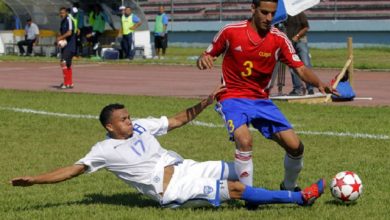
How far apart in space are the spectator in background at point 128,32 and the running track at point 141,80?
10.5 feet

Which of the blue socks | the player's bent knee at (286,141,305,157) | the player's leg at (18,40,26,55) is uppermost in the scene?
the player's bent knee at (286,141,305,157)

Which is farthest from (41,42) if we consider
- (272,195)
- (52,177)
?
(272,195)

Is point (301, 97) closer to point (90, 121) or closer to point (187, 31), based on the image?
point (90, 121)

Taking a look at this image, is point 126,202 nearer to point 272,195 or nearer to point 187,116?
point 187,116

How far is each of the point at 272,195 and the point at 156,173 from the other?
40.1 inches

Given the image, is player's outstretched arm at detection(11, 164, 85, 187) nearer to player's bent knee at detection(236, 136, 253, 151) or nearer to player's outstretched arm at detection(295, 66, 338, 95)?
player's bent knee at detection(236, 136, 253, 151)

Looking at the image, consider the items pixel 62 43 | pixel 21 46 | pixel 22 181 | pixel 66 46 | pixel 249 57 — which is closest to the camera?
pixel 22 181

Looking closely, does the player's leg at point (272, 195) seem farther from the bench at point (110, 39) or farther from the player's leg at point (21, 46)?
the player's leg at point (21, 46)

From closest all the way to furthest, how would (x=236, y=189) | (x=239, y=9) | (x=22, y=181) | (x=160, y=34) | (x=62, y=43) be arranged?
(x=22, y=181)
(x=236, y=189)
(x=62, y=43)
(x=160, y=34)
(x=239, y=9)

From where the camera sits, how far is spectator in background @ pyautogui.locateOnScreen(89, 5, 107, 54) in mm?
37938

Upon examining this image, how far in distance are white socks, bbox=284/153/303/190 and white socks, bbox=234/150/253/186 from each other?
1.78 feet

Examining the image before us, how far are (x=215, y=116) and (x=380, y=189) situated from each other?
7031mm

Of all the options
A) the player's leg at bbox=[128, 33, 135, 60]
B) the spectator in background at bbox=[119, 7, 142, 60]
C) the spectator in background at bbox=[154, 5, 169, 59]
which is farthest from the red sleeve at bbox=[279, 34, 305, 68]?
the spectator in background at bbox=[154, 5, 169, 59]

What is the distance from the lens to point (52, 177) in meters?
7.58
